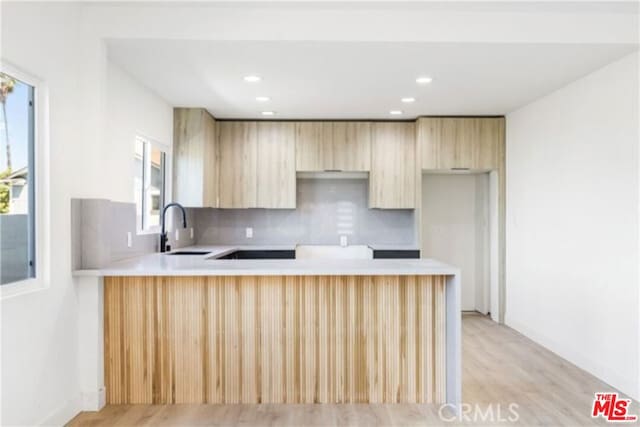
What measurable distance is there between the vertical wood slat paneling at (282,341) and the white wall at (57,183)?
37 cm

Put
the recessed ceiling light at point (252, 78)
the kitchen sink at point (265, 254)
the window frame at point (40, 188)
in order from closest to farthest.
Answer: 1. the window frame at point (40, 188)
2. the recessed ceiling light at point (252, 78)
3. the kitchen sink at point (265, 254)

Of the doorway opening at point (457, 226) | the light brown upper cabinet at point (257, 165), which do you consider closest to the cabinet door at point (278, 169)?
the light brown upper cabinet at point (257, 165)

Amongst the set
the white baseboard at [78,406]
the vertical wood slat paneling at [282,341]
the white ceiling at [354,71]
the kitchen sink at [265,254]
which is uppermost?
the white ceiling at [354,71]

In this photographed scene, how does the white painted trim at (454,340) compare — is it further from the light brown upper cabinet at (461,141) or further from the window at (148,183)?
the window at (148,183)

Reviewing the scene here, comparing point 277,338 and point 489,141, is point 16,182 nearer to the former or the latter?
point 277,338

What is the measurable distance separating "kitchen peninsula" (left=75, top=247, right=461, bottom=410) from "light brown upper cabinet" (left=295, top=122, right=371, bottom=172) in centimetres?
253

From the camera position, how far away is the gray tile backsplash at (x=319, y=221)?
564 cm

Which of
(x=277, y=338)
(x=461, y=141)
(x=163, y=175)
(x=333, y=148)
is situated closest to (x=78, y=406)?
(x=277, y=338)

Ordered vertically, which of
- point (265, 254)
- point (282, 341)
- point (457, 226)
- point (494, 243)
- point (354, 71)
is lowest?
point (282, 341)

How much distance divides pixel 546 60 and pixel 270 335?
2833mm

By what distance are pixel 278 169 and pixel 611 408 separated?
389 cm

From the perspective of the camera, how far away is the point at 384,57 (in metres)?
3.19

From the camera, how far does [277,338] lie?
294 cm

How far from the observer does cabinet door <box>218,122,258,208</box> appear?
5320mm
